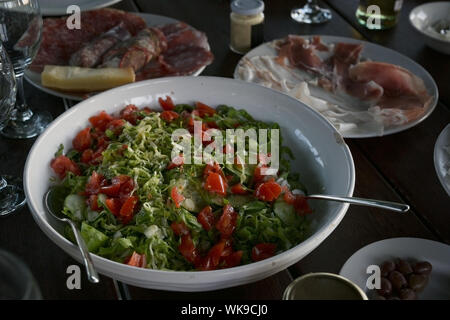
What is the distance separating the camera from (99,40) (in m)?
1.79

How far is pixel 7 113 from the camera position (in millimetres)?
1160

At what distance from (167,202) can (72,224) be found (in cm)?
20

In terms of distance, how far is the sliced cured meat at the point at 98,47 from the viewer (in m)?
1.69

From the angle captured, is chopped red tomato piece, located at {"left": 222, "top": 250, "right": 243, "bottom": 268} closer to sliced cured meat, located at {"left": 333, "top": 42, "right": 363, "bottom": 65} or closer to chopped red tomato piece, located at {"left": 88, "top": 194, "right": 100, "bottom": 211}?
chopped red tomato piece, located at {"left": 88, "top": 194, "right": 100, "bottom": 211}

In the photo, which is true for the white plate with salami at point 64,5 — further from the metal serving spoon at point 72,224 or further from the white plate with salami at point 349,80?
the metal serving spoon at point 72,224

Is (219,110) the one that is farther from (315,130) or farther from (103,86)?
(103,86)

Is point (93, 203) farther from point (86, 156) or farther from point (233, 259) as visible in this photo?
point (233, 259)

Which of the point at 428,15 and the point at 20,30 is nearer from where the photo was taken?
the point at 20,30

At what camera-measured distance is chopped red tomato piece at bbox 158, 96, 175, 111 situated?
1.43 metres

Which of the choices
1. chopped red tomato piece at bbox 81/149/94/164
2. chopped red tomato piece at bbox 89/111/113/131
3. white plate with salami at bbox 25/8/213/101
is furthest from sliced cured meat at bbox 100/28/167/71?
chopped red tomato piece at bbox 81/149/94/164

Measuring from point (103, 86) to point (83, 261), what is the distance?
2.53 feet

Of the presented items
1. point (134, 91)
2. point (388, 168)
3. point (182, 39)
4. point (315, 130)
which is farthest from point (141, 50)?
point (388, 168)

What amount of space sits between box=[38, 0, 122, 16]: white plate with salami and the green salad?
0.95m

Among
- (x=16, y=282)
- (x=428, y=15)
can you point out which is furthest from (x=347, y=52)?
(x=16, y=282)
